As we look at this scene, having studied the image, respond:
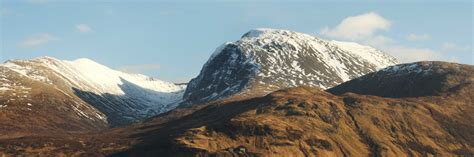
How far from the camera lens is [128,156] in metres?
189

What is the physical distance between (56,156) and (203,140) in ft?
168

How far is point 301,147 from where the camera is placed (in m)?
183

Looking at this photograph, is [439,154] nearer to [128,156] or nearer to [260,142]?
[260,142]

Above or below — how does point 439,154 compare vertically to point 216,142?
below

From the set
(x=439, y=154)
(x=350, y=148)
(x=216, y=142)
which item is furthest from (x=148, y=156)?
(x=439, y=154)

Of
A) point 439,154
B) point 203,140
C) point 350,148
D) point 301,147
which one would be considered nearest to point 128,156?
point 203,140

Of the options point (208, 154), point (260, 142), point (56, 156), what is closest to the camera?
point (208, 154)

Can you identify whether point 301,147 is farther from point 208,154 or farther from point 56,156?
point 56,156

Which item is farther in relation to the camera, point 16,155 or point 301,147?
point 16,155

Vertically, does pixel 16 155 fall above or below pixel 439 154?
above

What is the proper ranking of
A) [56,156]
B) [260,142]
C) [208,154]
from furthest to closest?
[56,156] → [260,142] → [208,154]

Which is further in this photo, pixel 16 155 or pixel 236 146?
pixel 16 155

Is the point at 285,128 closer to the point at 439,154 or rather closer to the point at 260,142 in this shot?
the point at 260,142

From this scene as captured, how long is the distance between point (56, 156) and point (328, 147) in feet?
290
